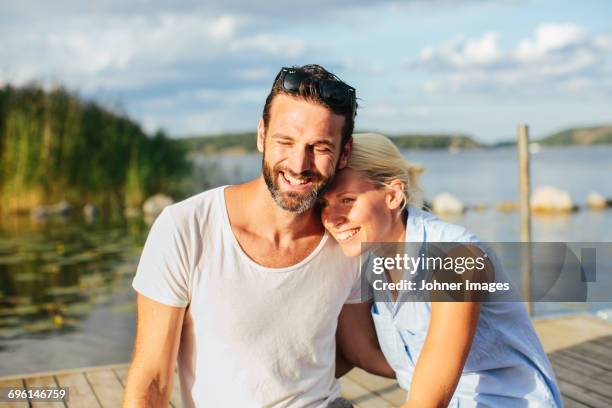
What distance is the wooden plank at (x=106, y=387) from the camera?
3305 mm

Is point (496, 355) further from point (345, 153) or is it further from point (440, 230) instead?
point (345, 153)

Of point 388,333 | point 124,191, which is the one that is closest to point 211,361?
point 388,333

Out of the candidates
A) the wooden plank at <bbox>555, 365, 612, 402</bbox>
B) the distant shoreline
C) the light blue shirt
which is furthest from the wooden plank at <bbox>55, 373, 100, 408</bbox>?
the distant shoreline

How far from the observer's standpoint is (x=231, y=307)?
6.53ft

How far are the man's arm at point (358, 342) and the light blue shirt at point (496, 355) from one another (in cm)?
28

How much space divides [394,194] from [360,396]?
63.2 inches

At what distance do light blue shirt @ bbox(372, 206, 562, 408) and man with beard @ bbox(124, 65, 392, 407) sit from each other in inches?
11.2

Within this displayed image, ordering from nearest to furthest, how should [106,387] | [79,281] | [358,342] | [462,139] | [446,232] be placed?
[446,232] → [358,342] → [106,387] → [79,281] → [462,139]

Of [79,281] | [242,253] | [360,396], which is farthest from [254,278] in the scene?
[79,281]

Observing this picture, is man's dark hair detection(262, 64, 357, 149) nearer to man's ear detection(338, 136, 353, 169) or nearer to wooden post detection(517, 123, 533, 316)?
man's ear detection(338, 136, 353, 169)

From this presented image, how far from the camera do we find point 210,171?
52.3ft

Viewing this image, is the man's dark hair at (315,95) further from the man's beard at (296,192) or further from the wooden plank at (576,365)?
the wooden plank at (576,365)

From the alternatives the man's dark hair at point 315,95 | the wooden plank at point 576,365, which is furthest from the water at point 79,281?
the wooden plank at point 576,365

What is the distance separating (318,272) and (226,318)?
31cm
